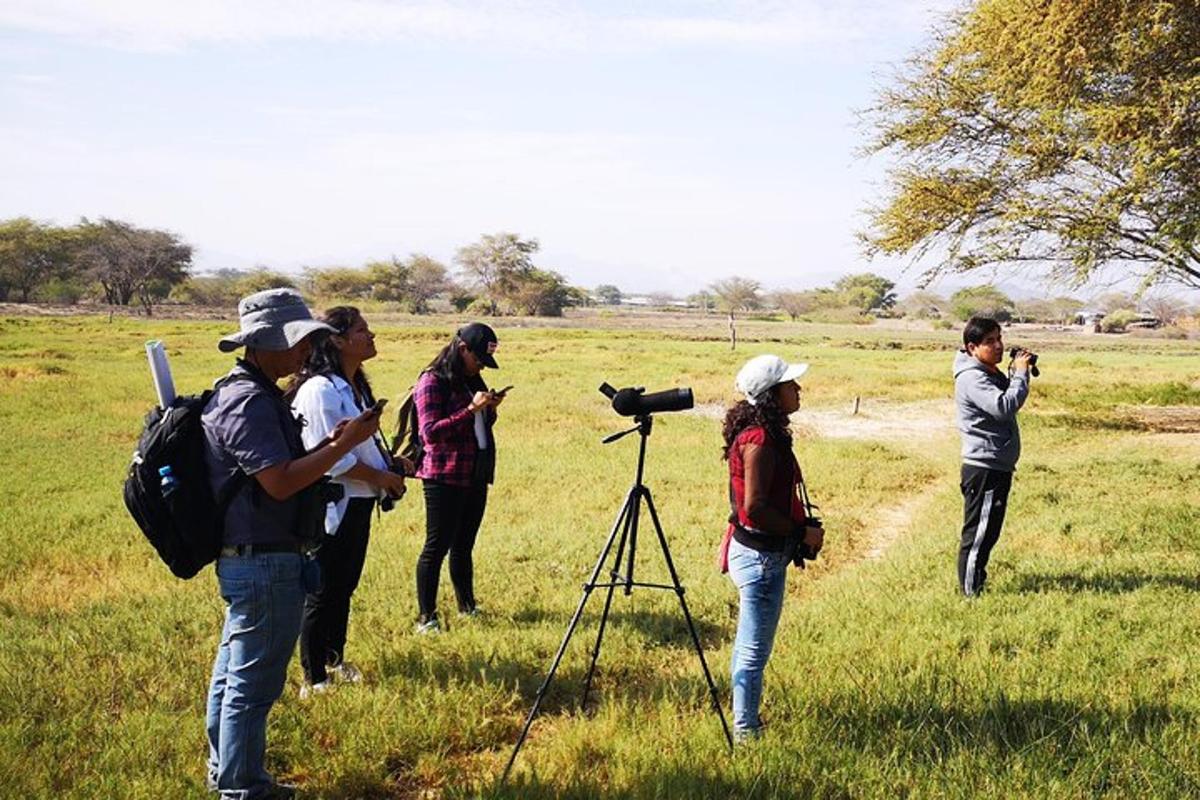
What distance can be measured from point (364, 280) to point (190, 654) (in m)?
113

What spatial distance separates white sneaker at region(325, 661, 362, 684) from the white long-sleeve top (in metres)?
0.85

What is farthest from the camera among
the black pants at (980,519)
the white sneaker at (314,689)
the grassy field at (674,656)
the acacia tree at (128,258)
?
the acacia tree at (128,258)

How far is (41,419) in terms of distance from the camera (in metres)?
17.2

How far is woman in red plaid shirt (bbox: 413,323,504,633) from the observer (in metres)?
5.64

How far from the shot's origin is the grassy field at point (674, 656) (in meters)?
3.66

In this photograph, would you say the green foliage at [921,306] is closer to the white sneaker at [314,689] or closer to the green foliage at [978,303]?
the green foliage at [978,303]

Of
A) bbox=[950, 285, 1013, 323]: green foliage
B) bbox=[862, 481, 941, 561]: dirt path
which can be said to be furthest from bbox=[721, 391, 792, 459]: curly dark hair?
bbox=[950, 285, 1013, 323]: green foliage

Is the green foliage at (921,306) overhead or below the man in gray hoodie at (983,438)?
overhead

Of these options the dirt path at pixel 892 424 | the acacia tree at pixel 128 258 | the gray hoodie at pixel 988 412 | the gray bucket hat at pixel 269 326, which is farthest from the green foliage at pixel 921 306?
the gray bucket hat at pixel 269 326

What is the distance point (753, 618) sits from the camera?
3.79m

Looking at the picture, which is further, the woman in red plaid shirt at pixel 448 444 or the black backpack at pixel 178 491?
the woman in red plaid shirt at pixel 448 444

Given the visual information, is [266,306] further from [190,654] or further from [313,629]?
[190,654]

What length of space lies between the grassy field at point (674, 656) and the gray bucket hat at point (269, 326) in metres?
1.92

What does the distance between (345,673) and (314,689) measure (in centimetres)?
24
